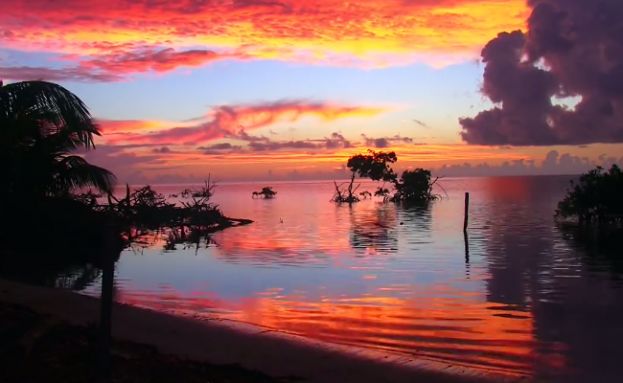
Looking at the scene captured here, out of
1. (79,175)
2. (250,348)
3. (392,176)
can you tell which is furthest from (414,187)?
(250,348)

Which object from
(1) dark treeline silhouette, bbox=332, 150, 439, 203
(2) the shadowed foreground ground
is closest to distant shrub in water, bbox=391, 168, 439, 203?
(1) dark treeline silhouette, bbox=332, 150, 439, 203

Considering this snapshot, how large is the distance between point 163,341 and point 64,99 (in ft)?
36.4

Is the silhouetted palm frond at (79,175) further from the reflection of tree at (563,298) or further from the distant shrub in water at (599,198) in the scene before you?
the distant shrub in water at (599,198)

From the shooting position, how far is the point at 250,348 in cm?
995

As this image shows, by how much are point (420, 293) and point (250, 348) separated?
8.09 metres

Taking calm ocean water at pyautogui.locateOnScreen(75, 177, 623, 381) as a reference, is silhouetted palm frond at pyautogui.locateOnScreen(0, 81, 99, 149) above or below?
above

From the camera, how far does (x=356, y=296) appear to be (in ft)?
54.5

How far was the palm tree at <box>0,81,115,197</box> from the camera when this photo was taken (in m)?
17.4

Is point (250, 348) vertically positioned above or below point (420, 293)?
above

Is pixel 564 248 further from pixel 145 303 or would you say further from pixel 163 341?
pixel 163 341

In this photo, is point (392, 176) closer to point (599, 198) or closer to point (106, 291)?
point (599, 198)

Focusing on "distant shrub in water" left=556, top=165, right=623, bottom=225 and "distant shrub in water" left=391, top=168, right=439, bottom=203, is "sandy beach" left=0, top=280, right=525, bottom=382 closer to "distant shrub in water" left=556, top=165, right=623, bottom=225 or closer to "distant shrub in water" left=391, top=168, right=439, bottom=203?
"distant shrub in water" left=556, top=165, right=623, bottom=225

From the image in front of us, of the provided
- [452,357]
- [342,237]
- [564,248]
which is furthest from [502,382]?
[342,237]

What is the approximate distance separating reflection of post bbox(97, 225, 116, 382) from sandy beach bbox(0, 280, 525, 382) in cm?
233
